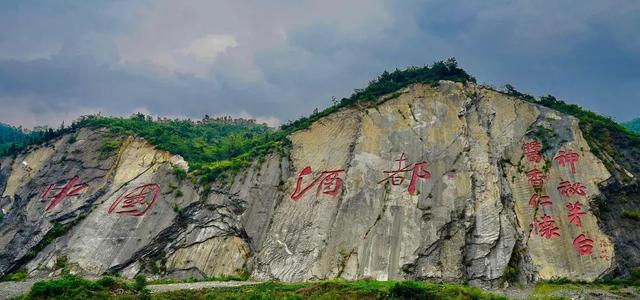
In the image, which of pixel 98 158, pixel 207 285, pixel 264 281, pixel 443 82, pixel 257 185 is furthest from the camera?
pixel 98 158

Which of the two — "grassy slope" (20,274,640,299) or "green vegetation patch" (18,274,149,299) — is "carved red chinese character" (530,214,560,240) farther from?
"green vegetation patch" (18,274,149,299)

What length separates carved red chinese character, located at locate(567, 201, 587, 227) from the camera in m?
22.7

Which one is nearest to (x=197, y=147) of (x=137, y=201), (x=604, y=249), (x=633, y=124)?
(x=137, y=201)

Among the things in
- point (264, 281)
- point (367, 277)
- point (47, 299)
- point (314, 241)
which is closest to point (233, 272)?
point (264, 281)

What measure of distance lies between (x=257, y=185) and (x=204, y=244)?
4071 mm

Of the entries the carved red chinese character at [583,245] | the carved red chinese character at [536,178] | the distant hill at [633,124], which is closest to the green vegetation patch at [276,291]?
the carved red chinese character at [583,245]

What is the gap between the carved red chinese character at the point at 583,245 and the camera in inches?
858

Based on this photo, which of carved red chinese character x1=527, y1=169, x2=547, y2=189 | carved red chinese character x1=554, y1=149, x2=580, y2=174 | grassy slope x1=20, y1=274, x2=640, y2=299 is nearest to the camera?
grassy slope x1=20, y1=274, x2=640, y2=299

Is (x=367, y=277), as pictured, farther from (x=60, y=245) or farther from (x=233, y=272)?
(x=60, y=245)

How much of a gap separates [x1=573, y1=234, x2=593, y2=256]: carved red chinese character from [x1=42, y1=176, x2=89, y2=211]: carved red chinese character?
81.7 ft

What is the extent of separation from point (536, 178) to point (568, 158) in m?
1.85

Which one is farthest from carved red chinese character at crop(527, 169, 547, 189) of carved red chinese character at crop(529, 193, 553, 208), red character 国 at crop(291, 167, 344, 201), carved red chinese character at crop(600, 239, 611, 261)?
red character 国 at crop(291, 167, 344, 201)

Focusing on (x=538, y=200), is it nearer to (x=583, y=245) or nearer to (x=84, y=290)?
(x=583, y=245)

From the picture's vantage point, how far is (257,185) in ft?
90.9
